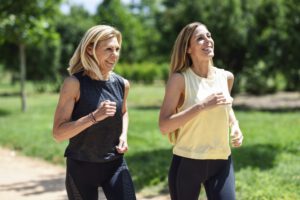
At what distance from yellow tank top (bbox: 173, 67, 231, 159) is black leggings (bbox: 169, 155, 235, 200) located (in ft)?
0.18

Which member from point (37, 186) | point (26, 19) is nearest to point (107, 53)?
point (37, 186)

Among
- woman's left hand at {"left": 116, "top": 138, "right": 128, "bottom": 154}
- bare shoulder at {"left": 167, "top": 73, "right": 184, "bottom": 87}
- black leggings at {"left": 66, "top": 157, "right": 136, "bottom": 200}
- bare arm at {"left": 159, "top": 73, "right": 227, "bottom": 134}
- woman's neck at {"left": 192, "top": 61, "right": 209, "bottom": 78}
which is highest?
woman's neck at {"left": 192, "top": 61, "right": 209, "bottom": 78}

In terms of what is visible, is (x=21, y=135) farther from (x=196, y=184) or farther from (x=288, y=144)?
(x=196, y=184)

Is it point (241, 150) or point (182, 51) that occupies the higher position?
point (182, 51)

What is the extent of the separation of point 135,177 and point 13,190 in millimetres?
1753

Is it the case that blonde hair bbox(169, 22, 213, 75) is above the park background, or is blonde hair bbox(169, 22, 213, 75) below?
above

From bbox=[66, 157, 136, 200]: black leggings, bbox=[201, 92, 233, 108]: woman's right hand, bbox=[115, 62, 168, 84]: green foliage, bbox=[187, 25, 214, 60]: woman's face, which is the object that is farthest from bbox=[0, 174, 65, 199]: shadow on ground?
bbox=[115, 62, 168, 84]: green foliage

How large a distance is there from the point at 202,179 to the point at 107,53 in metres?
1.06

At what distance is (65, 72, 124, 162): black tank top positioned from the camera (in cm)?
363

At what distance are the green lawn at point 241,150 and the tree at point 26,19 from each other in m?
2.55

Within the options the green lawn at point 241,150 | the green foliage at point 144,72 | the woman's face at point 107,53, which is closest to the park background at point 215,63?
the green lawn at point 241,150

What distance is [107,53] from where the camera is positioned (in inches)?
145

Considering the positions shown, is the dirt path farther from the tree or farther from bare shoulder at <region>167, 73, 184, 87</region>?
the tree

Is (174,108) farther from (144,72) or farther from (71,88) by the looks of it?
(144,72)
